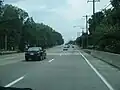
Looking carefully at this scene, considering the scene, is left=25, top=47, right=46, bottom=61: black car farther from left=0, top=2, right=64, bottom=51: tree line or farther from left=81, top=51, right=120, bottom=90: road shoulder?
left=0, top=2, right=64, bottom=51: tree line

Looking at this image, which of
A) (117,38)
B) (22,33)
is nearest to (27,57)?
(117,38)

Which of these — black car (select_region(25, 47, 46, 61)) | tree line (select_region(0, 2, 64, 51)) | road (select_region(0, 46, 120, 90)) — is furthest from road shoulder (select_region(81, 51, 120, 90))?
tree line (select_region(0, 2, 64, 51))

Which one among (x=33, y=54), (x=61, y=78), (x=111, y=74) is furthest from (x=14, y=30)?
(x=61, y=78)

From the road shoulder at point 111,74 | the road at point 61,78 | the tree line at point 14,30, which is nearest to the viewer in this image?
the road at point 61,78

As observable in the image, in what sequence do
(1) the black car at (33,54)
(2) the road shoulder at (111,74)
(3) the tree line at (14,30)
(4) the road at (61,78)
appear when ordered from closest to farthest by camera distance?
(4) the road at (61,78), (2) the road shoulder at (111,74), (1) the black car at (33,54), (3) the tree line at (14,30)

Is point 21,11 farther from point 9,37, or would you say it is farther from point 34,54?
point 34,54

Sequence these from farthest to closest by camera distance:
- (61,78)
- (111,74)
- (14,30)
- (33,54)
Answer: (14,30), (33,54), (111,74), (61,78)

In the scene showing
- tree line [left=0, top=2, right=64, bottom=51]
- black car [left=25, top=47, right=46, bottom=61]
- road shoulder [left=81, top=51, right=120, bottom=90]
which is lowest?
road shoulder [left=81, top=51, right=120, bottom=90]

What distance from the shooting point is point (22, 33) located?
11788 cm

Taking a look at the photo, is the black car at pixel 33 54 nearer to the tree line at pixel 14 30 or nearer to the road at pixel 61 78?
the road at pixel 61 78

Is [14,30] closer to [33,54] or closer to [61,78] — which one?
[33,54]

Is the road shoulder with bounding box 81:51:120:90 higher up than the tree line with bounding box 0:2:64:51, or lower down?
lower down

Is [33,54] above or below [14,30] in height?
below

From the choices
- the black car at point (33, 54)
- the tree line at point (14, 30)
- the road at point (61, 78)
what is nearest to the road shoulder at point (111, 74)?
the road at point (61, 78)
